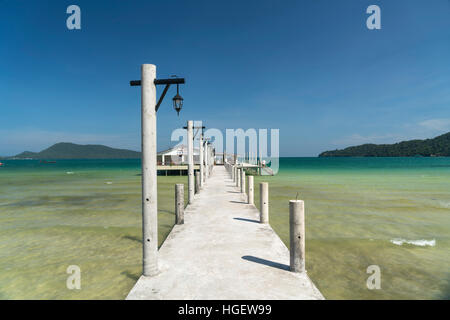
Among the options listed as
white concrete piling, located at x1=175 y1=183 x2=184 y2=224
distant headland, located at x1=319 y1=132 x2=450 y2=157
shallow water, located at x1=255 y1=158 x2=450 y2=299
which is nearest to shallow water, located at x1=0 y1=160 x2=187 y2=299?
white concrete piling, located at x1=175 y1=183 x2=184 y2=224

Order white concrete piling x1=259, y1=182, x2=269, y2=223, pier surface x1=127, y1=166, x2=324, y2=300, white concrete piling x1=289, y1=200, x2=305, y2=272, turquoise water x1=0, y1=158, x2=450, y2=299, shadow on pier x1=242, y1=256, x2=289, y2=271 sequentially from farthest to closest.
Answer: white concrete piling x1=259, y1=182, x2=269, y2=223 → turquoise water x1=0, y1=158, x2=450, y2=299 → shadow on pier x1=242, y1=256, x2=289, y2=271 → white concrete piling x1=289, y1=200, x2=305, y2=272 → pier surface x1=127, y1=166, x2=324, y2=300

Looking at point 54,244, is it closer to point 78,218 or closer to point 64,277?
point 64,277

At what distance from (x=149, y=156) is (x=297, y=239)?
301 cm

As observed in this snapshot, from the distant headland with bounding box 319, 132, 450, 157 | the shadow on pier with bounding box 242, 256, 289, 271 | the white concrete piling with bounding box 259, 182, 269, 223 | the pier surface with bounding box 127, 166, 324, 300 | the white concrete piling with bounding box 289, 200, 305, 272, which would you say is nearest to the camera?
the pier surface with bounding box 127, 166, 324, 300

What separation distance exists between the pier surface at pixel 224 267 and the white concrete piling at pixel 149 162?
463 mm

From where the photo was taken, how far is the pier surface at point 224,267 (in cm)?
366

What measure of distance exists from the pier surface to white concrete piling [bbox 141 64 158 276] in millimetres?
463

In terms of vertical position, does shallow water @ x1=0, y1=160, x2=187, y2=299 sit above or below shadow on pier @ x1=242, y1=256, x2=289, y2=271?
below

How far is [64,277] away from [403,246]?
958 cm

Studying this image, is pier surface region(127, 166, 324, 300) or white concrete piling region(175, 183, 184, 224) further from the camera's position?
white concrete piling region(175, 183, 184, 224)

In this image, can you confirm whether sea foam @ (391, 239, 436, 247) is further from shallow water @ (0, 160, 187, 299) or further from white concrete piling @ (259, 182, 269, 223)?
shallow water @ (0, 160, 187, 299)

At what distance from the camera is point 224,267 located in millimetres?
4512

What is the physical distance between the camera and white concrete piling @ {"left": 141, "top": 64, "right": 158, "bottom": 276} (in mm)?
4098
